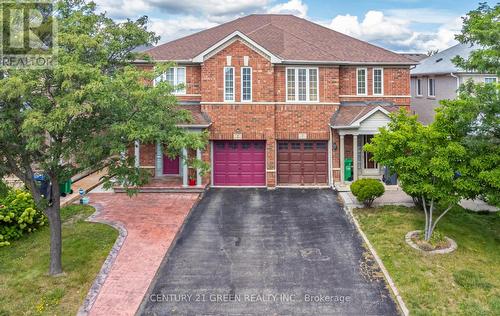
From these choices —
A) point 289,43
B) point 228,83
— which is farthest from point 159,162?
point 289,43

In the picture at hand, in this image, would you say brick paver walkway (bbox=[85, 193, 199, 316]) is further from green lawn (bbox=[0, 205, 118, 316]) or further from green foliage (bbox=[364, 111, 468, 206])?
green foliage (bbox=[364, 111, 468, 206])

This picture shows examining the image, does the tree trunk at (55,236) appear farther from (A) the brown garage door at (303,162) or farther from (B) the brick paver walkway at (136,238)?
(A) the brown garage door at (303,162)

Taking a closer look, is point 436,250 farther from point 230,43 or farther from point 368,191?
point 230,43

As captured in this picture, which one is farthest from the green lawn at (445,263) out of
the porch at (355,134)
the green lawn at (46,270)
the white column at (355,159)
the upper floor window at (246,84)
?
the green lawn at (46,270)

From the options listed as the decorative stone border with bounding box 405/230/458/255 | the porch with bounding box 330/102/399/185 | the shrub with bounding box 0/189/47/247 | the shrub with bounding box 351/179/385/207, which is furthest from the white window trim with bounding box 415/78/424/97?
the shrub with bounding box 0/189/47/247

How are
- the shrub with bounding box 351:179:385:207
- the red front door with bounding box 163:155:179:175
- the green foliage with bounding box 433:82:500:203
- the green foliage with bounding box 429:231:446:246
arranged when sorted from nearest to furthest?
the green foliage with bounding box 433:82:500:203, the green foliage with bounding box 429:231:446:246, the shrub with bounding box 351:179:385:207, the red front door with bounding box 163:155:179:175
